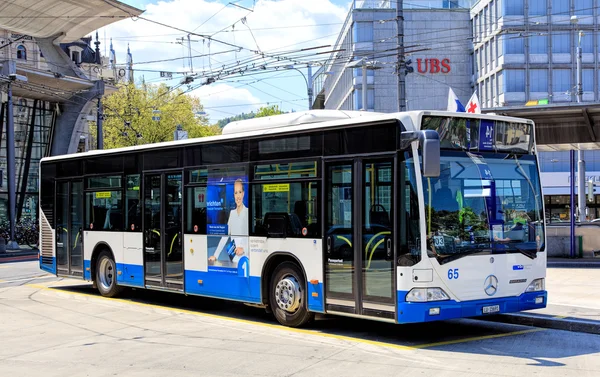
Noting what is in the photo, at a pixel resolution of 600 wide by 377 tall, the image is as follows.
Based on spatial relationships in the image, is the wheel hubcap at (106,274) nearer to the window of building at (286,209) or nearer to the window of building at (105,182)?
the window of building at (105,182)

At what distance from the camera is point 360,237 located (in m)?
10.3

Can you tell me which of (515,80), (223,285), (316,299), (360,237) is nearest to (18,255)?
(223,285)

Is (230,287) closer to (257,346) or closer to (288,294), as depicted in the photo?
(288,294)

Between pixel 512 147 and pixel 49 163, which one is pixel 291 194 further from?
pixel 49 163

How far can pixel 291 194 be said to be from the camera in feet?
37.6

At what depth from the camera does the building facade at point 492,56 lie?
6197 cm

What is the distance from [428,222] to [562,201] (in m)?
61.5

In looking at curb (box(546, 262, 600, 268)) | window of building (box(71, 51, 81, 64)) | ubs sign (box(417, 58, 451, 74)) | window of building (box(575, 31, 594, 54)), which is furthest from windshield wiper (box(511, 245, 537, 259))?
window of building (box(71, 51, 81, 64))

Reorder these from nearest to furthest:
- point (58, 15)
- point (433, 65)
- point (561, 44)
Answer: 1. point (58, 15)
2. point (561, 44)
3. point (433, 65)

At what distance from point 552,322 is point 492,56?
55.9 m

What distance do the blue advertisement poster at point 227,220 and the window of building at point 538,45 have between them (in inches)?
2142

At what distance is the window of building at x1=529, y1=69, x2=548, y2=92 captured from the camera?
206 ft

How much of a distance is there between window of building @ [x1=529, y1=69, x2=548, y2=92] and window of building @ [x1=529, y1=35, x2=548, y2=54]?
152cm

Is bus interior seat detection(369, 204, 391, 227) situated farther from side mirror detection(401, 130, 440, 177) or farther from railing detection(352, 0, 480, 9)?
railing detection(352, 0, 480, 9)
